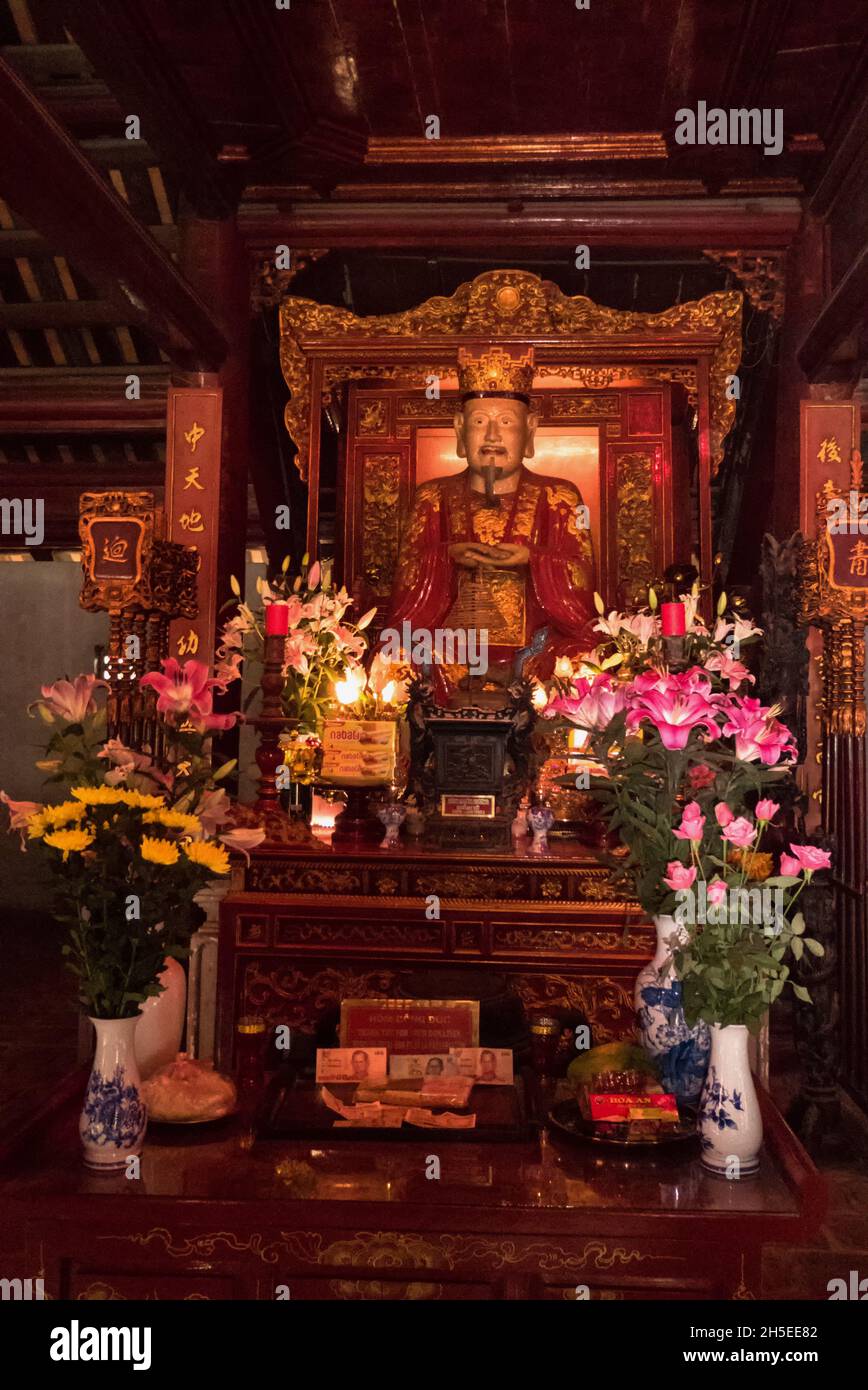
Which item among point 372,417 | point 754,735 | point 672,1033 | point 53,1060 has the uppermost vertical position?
point 372,417

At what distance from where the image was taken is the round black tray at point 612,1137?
1.71m

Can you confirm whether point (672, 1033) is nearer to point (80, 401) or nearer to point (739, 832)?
point (739, 832)

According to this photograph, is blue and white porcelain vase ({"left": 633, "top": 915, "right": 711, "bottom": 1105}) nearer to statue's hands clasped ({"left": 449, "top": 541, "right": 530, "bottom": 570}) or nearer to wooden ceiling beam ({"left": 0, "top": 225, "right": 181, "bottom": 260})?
statue's hands clasped ({"left": 449, "top": 541, "right": 530, "bottom": 570})

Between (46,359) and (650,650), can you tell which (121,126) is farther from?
(650,650)

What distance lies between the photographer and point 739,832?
1.69 metres

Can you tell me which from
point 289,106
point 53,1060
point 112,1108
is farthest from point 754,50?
point 53,1060

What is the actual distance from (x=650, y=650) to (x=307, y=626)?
1258 millimetres

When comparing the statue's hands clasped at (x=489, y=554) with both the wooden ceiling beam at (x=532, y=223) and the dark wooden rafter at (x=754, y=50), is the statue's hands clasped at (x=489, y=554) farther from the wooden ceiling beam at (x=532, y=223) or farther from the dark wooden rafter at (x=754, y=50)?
the dark wooden rafter at (x=754, y=50)

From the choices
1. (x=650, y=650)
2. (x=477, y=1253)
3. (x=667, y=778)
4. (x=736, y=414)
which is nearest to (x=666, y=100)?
(x=736, y=414)

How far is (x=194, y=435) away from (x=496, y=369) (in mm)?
1487

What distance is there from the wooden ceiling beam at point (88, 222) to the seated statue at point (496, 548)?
1469mm

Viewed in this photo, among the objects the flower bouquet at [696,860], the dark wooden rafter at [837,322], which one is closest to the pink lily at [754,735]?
the flower bouquet at [696,860]

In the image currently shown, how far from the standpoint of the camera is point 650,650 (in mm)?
3902

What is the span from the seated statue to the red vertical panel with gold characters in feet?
3.30
